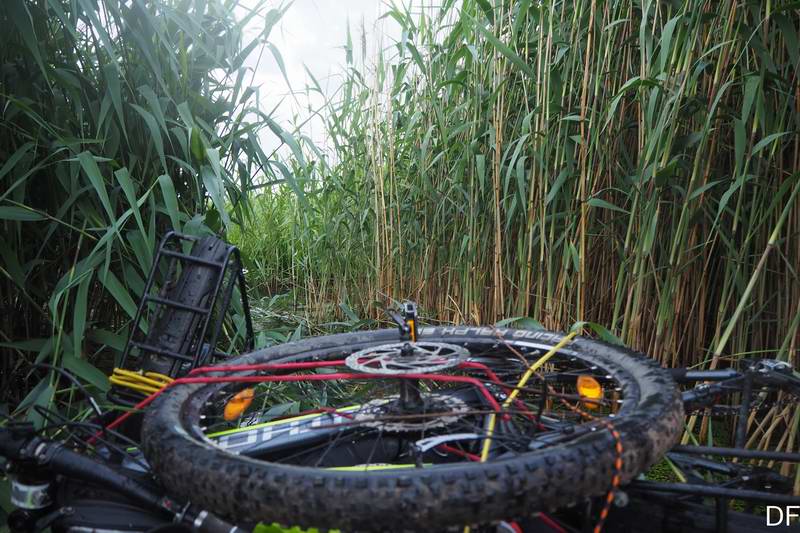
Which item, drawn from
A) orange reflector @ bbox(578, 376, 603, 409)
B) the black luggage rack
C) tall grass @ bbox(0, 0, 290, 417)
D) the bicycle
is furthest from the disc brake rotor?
tall grass @ bbox(0, 0, 290, 417)

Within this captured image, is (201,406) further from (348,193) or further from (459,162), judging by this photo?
(348,193)

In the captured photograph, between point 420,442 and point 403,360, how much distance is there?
0.15 metres

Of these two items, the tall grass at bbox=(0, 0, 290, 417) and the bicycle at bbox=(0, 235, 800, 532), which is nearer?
the bicycle at bbox=(0, 235, 800, 532)

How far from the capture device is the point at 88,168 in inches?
65.9

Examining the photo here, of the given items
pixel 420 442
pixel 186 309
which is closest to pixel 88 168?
pixel 186 309

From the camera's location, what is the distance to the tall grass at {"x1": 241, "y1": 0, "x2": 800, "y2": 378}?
1.71 metres

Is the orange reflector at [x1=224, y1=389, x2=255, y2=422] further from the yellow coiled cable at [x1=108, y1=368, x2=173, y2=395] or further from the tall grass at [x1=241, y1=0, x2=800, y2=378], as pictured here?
the tall grass at [x1=241, y1=0, x2=800, y2=378]

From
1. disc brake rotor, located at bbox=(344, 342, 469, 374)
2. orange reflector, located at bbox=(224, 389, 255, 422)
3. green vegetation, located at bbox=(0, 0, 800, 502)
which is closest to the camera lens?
disc brake rotor, located at bbox=(344, 342, 469, 374)

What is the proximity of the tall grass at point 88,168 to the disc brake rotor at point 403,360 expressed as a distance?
86 cm

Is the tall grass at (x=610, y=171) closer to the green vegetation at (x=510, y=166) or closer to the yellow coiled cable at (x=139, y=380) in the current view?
the green vegetation at (x=510, y=166)

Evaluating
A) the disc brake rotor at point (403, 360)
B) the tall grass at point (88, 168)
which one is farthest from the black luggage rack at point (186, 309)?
the disc brake rotor at point (403, 360)

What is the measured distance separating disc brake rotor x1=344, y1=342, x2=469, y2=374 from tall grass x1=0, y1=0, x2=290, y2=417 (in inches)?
33.9

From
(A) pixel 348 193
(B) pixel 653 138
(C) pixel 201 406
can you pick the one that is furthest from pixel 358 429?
(A) pixel 348 193

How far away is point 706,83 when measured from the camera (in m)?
1.88
